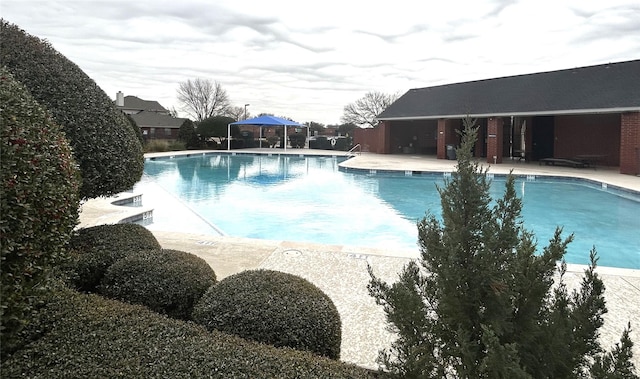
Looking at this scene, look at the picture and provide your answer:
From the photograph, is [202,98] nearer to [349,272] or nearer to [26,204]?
[349,272]

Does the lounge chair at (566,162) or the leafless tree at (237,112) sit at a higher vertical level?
the leafless tree at (237,112)

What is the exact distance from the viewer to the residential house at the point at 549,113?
1767 cm

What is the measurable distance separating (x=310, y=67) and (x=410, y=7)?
20.2 m

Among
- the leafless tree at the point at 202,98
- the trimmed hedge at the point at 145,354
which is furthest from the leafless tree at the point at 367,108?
the trimmed hedge at the point at 145,354

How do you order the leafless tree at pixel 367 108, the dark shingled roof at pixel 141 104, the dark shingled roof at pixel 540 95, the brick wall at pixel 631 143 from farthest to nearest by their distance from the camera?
the dark shingled roof at pixel 141 104 → the leafless tree at pixel 367 108 → the dark shingled roof at pixel 540 95 → the brick wall at pixel 631 143

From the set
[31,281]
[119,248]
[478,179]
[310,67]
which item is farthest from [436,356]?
[310,67]

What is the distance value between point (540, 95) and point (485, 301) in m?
22.6

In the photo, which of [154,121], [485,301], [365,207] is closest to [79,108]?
[485,301]

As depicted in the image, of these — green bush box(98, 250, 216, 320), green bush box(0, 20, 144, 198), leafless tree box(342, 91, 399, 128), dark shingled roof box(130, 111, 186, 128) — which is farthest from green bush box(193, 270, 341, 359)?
leafless tree box(342, 91, 399, 128)

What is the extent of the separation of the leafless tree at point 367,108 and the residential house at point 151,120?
63.3 feet

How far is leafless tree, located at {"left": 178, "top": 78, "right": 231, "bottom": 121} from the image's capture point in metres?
54.6

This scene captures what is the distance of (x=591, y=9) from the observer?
13.2 m

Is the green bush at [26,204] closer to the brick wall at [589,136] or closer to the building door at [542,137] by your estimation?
the brick wall at [589,136]

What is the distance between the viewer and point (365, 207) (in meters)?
11.8
